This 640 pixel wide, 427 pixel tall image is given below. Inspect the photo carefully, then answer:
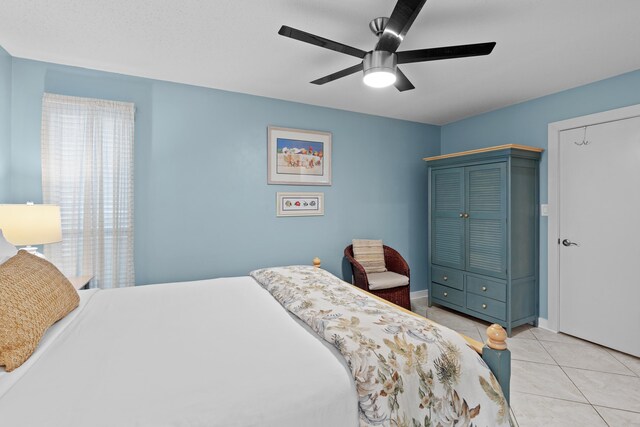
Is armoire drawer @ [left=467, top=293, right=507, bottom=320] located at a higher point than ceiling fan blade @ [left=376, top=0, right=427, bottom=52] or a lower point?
lower

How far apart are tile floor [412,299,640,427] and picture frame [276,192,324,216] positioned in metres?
2.08

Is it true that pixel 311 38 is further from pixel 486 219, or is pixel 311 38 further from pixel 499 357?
pixel 486 219

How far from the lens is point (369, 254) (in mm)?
3777

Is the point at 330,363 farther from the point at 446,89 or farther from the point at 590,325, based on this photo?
Result: the point at 590,325

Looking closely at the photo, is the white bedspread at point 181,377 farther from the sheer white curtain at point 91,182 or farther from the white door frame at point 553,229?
the white door frame at point 553,229

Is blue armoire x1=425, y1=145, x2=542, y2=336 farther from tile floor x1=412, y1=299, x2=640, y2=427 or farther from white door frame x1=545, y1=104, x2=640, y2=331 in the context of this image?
tile floor x1=412, y1=299, x2=640, y2=427

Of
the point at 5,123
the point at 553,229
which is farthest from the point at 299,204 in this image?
the point at 553,229

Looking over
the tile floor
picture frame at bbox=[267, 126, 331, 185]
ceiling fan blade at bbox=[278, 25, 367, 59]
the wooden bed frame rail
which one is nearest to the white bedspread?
the wooden bed frame rail

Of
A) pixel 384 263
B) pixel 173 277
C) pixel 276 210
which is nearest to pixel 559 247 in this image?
pixel 384 263

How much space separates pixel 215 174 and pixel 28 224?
149cm

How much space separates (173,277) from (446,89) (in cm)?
328

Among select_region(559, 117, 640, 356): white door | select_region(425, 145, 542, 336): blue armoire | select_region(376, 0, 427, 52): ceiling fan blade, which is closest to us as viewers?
select_region(376, 0, 427, 52): ceiling fan blade

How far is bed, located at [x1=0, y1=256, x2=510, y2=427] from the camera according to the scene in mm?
906

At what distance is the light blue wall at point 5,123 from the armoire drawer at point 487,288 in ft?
14.3
